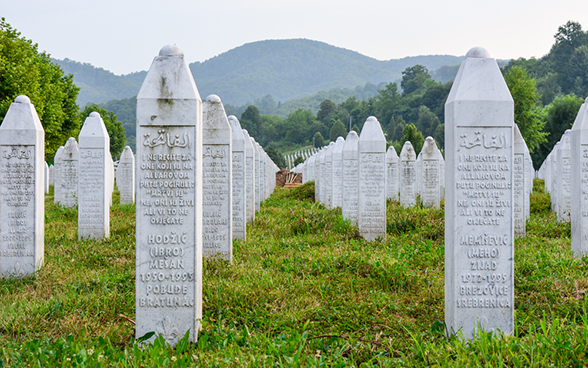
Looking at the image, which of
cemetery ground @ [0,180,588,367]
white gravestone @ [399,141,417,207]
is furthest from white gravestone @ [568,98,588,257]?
white gravestone @ [399,141,417,207]

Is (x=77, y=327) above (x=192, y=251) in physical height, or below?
below

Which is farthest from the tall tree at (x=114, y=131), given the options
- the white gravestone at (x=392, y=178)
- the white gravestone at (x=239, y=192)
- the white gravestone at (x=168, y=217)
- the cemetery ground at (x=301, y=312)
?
the white gravestone at (x=168, y=217)

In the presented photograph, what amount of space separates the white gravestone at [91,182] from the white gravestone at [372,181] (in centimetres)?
540

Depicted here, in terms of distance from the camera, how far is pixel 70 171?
12664mm

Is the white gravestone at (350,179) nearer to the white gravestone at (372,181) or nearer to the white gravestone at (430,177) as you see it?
the white gravestone at (372,181)

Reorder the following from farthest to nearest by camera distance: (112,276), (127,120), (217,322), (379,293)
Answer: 1. (127,120)
2. (112,276)
3. (379,293)
4. (217,322)

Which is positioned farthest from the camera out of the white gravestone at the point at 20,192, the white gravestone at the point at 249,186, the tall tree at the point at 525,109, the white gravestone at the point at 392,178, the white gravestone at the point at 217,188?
the tall tree at the point at 525,109

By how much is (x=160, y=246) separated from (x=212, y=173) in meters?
2.94

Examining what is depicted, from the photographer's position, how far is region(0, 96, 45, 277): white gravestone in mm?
6281

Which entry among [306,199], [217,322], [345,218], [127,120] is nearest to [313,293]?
[217,322]

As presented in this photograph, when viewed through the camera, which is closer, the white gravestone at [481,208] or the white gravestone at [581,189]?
the white gravestone at [481,208]

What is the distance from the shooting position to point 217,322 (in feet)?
14.4

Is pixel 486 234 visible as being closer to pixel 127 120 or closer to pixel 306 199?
pixel 306 199

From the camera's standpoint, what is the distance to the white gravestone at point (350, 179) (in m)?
10.9
